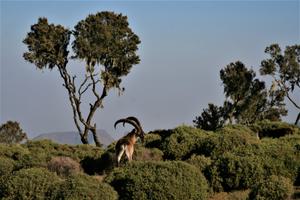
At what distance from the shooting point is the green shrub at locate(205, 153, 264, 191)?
740 inches

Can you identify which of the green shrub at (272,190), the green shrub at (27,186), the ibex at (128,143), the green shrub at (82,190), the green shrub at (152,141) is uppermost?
the green shrub at (152,141)

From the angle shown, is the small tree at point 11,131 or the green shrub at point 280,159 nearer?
the green shrub at point 280,159

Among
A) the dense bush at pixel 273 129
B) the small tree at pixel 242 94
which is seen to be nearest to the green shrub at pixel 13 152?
the dense bush at pixel 273 129

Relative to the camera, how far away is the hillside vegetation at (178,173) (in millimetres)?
16453

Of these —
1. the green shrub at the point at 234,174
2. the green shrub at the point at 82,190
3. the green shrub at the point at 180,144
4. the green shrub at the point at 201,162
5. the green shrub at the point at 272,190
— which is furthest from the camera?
the green shrub at the point at 180,144

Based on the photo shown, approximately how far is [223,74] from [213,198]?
174ft

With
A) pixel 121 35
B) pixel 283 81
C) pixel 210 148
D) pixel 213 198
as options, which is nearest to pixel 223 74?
pixel 283 81

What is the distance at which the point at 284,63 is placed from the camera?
67.8 metres

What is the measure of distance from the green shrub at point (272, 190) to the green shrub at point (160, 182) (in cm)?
176

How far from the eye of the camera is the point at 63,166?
77.8 ft

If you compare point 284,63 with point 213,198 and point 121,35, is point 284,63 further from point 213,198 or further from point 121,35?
point 213,198

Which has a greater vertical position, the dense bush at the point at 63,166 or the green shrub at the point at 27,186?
the dense bush at the point at 63,166

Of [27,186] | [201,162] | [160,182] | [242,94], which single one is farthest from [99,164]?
[242,94]

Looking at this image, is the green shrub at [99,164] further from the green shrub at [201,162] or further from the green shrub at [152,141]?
the green shrub at [201,162]
